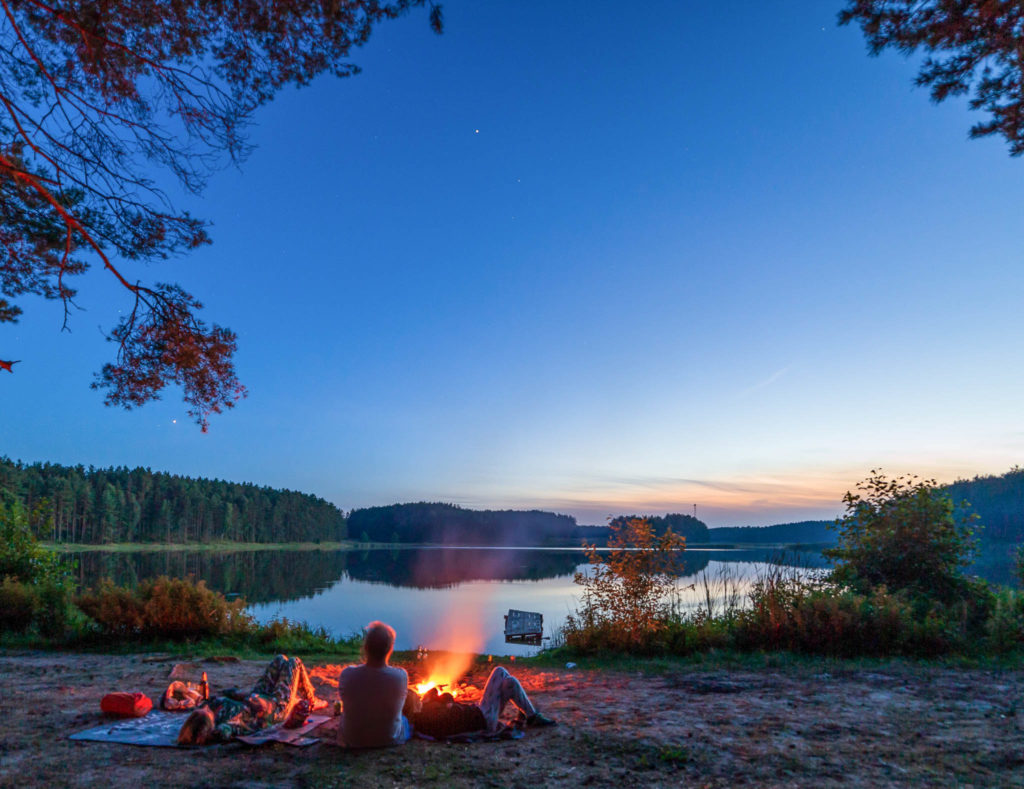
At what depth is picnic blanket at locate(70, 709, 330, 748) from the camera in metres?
4.93

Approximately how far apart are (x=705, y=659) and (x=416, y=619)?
27.1 m

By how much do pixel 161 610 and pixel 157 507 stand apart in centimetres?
9470

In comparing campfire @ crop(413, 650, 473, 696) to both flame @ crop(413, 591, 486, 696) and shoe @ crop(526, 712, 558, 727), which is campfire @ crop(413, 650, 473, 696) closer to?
flame @ crop(413, 591, 486, 696)

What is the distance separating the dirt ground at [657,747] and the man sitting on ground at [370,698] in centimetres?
13

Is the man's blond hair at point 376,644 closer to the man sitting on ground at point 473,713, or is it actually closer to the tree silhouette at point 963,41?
the man sitting on ground at point 473,713

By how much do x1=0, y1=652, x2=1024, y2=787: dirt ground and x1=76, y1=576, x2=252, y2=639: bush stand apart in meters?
4.13

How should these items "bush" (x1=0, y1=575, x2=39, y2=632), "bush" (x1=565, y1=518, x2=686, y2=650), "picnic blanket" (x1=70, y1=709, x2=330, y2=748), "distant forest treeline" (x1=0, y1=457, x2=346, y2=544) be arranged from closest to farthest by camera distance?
"picnic blanket" (x1=70, y1=709, x2=330, y2=748) < "bush" (x1=565, y1=518, x2=686, y2=650) < "bush" (x1=0, y1=575, x2=39, y2=632) < "distant forest treeline" (x1=0, y1=457, x2=346, y2=544)

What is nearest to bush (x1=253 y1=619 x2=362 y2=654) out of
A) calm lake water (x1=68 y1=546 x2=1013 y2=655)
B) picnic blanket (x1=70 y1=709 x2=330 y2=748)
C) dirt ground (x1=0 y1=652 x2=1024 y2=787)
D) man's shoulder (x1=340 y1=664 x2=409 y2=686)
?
dirt ground (x1=0 y1=652 x2=1024 y2=787)

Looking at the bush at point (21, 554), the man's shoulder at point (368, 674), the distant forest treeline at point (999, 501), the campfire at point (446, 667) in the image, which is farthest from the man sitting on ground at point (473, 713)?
the distant forest treeline at point (999, 501)

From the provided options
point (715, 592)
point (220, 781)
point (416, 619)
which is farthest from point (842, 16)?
point (416, 619)

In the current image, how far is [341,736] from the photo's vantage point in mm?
4863

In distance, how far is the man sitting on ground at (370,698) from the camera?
15.8ft

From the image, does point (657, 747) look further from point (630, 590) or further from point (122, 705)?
point (630, 590)

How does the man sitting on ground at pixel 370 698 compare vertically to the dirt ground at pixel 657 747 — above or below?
above
